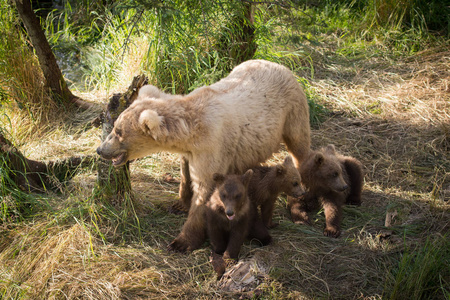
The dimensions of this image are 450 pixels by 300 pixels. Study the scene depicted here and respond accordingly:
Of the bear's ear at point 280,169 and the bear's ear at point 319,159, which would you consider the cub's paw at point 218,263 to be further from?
the bear's ear at point 319,159

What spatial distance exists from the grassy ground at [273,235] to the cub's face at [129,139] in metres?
0.63

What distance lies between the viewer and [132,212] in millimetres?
4965

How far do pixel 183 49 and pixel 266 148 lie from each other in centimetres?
296

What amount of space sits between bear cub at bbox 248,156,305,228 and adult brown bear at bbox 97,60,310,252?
0.29m

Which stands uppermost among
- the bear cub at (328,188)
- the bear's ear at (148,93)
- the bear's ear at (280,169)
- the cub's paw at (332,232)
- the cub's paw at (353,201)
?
the bear's ear at (148,93)

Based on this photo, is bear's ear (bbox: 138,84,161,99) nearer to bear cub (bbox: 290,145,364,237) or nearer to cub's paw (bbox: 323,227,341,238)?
bear cub (bbox: 290,145,364,237)

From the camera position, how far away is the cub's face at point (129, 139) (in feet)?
14.6

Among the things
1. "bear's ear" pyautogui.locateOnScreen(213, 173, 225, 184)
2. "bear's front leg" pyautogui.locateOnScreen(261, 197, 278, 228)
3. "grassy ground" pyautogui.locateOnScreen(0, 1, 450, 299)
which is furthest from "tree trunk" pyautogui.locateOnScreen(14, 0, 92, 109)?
"bear's front leg" pyautogui.locateOnScreen(261, 197, 278, 228)

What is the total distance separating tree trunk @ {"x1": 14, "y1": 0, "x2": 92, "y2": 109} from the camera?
21.4ft

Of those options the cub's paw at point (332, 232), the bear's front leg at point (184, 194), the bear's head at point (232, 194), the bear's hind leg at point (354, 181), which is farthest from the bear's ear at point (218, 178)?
the bear's hind leg at point (354, 181)

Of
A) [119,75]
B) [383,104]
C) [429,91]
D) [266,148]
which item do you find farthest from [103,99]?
[429,91]

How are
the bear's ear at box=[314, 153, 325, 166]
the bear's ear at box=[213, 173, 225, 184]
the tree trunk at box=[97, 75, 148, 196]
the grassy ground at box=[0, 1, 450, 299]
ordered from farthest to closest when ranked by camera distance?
the bear's ear at box=[314, 153, 325, 166] < the tree trunk at box=[97, 75, 148, 196] < the bear's ear at box=[213, 173, 225, 184] < the grassy ground at box=[0, 1, 450, 299]

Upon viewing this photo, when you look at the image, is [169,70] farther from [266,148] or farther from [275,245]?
[275,245]

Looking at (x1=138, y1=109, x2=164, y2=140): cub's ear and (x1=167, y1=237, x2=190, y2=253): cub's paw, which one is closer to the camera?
(x1=138, y1=109, x2=164, y2=140): cub's ear
